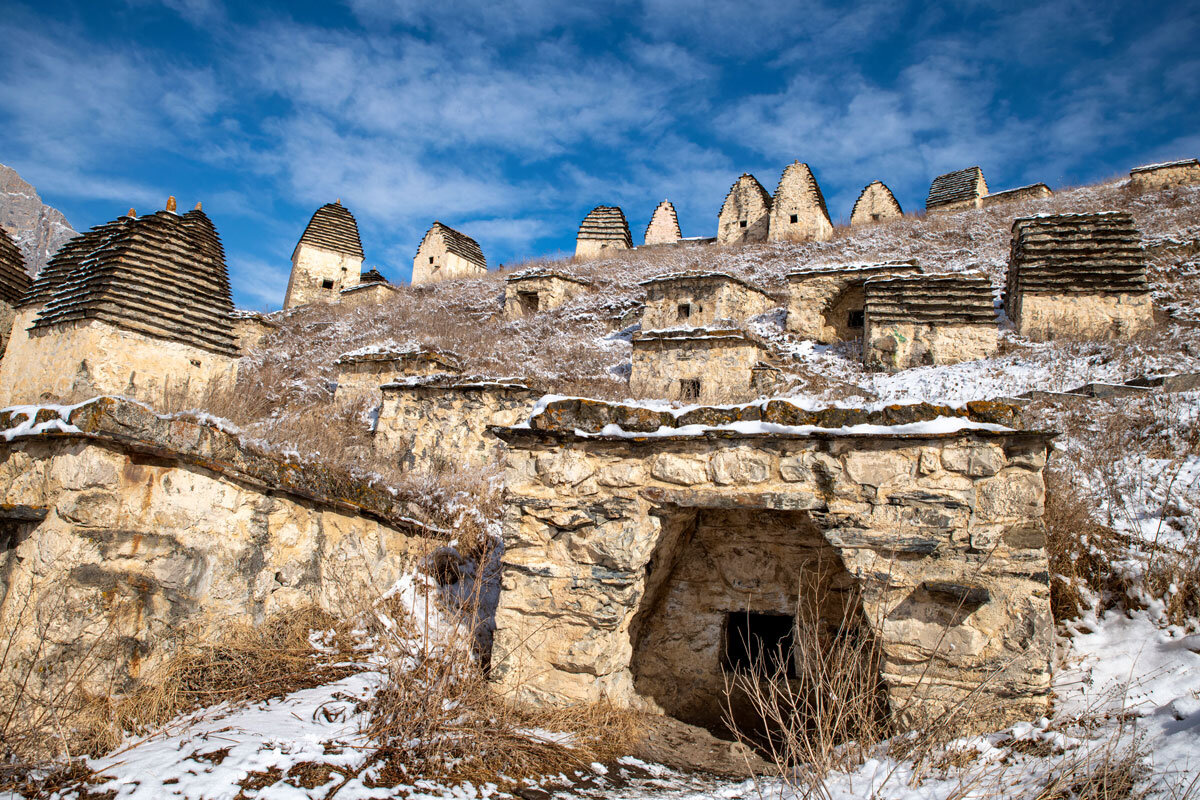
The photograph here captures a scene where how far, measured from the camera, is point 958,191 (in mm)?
27656

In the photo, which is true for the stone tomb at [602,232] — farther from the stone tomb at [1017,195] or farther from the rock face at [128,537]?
the rock face at [128,537]

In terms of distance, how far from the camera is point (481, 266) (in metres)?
30.3

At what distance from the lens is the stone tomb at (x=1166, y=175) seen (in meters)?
22.9

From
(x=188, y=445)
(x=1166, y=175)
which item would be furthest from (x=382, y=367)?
(x=1166, y=175)

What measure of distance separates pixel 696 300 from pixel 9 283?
13409 millimetres

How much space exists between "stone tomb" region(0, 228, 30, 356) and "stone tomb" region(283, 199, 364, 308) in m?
15.0

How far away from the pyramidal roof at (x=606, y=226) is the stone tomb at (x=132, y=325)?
21.1m

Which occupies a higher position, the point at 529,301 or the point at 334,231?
the point at 334,231

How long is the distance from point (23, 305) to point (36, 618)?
26.2 ft

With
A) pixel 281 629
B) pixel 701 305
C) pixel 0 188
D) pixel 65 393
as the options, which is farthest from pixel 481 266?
pixel 0 188

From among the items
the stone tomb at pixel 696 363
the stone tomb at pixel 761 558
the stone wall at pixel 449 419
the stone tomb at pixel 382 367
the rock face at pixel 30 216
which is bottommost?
the stone tomb at pixel 761 558

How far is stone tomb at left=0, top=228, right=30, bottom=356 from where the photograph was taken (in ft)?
35.7

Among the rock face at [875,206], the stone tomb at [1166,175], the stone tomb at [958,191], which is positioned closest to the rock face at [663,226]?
the rock face at [875,206]

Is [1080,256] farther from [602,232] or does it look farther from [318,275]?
[318,275]
